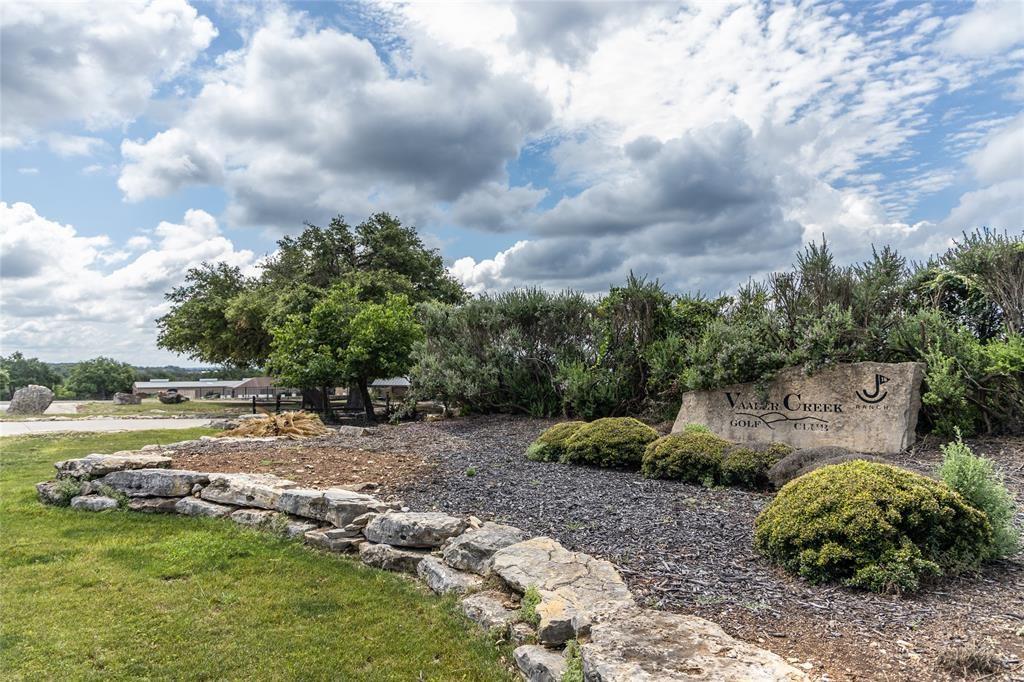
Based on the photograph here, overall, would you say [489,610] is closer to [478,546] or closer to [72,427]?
[478,546]

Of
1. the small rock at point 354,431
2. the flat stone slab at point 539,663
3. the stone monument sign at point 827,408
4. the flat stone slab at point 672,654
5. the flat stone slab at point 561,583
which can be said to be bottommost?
the flat stone slab at point 539,663

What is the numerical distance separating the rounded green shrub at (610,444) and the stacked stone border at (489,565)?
110 inches

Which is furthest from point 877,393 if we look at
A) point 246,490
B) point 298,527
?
point 246,490

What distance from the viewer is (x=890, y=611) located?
11.2 ft

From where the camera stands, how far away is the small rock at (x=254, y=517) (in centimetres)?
616

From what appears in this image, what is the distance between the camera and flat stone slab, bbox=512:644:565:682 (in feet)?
10.1

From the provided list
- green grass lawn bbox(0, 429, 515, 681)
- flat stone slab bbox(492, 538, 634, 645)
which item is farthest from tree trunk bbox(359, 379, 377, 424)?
flat stone slab bbox(492, 538, 634, 645)

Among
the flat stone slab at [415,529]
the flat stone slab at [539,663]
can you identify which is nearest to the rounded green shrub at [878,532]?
the flat stone slab at [539,663]

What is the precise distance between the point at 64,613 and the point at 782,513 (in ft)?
17.2

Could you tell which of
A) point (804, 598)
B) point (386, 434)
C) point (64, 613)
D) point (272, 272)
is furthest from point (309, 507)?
point (272, 272)

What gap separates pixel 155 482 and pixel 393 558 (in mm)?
3749

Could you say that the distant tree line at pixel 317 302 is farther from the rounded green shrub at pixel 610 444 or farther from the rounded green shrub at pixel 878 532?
the rounded green shrub at pixel 878 532

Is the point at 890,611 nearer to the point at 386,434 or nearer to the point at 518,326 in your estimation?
the point at 386,434

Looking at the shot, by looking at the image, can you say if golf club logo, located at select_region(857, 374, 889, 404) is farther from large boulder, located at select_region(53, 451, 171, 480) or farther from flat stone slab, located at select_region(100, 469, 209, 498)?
large boulder, located at select_region(53, 451, 171, 480)
